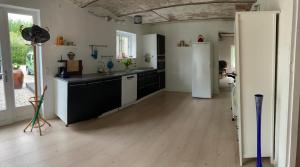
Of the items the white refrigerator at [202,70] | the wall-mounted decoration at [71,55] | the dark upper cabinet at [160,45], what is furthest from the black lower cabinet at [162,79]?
the wall-mounted decoration at [71,55]

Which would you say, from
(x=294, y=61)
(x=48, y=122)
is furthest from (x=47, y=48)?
(x=294, y=61)

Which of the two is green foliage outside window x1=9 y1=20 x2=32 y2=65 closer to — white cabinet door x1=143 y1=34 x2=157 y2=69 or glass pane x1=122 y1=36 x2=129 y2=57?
glass pane x1=122 y1=36 x2=129 y2=57

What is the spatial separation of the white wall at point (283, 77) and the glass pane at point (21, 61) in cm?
399

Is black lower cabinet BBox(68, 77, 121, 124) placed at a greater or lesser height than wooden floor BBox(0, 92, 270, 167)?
greater

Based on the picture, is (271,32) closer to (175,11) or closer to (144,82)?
(175,11)

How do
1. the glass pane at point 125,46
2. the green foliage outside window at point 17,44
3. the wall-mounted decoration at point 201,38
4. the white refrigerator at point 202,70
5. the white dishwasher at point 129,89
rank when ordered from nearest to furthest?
1. the green foliage outside window at point 17,44
2. the white dishwasher at point 129,89
3. the white refrigerator at point 202,70
4. the glass pane at point 125,46
5. the wall-mounted decoration at point 201,38

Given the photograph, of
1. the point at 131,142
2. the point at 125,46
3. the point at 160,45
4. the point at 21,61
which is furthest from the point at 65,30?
the point at 160,45

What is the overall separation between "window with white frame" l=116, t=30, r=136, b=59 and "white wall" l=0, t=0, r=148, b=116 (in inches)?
34.1

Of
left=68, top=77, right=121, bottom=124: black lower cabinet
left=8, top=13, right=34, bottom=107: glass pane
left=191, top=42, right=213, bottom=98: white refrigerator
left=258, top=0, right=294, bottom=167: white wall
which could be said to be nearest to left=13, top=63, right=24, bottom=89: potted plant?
left=8, top=13, right=34, bottom=107: glass pane

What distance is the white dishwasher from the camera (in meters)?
5.54

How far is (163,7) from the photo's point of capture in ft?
17.4

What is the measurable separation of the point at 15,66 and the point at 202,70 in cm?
492

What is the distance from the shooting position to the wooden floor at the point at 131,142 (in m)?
2.84

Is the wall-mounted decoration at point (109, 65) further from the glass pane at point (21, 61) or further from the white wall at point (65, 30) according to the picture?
the glass pane at point (21, 61)
